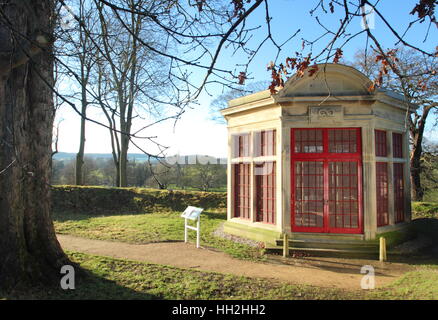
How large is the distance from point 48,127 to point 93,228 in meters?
6.79

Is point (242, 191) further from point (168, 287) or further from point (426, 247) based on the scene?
point (168, 287)

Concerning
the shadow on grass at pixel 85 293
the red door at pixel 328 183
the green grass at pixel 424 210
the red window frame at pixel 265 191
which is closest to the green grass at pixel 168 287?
the shadow on grass at pixel 85 293

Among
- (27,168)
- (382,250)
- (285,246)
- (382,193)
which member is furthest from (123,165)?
(382,250)

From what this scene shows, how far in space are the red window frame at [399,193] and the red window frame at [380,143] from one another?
943 mm

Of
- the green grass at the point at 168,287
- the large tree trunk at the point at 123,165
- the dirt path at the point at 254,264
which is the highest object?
the large tree trunk at the point at 123,165

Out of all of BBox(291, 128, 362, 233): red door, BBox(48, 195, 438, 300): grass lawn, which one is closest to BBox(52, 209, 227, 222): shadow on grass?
BBox(291, 128, 362, 233): red door

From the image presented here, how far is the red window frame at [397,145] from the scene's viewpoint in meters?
10.3

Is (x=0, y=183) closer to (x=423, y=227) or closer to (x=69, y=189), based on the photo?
(x=423, y=227)

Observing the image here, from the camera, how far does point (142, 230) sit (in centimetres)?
1098

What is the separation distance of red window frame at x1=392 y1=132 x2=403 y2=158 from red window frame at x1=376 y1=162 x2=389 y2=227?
0.94 meters

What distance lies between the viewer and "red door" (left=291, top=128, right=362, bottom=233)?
8.89m

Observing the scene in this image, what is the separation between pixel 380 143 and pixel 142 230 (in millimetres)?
7845

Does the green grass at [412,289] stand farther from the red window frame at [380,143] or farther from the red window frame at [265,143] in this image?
the red window frame at [265,143]
